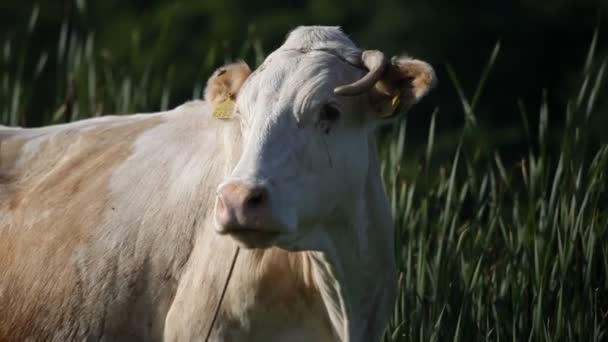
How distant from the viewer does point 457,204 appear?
273 inches

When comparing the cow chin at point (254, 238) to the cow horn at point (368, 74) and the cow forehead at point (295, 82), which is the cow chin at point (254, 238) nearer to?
the cow forehead at point (295, 82)

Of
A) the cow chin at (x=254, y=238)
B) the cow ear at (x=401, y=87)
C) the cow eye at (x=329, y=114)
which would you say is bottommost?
the cow chin at (x=254, y=238)

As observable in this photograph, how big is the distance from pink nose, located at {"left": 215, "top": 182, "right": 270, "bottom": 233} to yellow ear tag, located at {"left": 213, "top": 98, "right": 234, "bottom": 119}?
684 millimetres

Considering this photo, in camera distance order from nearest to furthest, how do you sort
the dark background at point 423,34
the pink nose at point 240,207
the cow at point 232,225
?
the pink nose at point 240,207 → the cow at point 232,225 → the dark background at point 423,34

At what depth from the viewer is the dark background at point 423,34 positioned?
25.7 m

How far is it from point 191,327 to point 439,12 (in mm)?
23557

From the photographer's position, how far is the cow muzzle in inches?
184

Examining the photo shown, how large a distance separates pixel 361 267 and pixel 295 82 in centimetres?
78

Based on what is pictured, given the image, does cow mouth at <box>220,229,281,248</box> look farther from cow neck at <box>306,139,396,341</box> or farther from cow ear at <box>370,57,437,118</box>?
cow ear at <box>370,57,437,118</box>

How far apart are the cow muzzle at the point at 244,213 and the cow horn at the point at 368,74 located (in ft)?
1.82

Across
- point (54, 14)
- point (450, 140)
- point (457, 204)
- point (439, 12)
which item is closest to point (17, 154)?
point (457, 204)

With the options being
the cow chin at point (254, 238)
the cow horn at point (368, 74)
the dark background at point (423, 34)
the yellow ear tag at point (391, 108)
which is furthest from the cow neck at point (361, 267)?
the dark background at point (423, 34)

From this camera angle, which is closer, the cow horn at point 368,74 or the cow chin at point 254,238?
the cow chin at point 254,238

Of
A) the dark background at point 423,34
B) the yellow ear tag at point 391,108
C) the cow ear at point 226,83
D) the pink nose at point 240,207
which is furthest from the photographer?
the dark background at point 423,34
